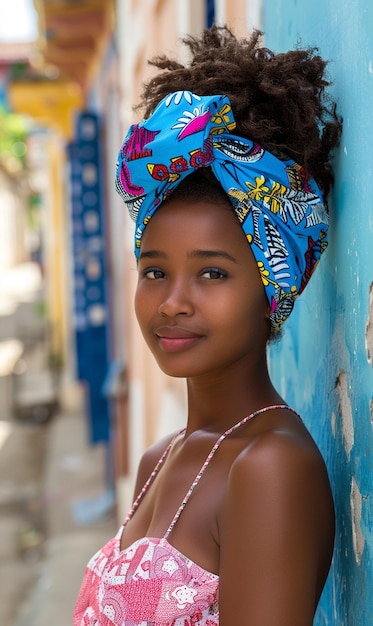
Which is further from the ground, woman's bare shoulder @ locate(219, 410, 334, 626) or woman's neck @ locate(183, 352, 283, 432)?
woman's neck @ locate(183, 352, 283, 432)

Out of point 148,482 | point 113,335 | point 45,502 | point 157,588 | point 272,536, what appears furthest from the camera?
point 113,335

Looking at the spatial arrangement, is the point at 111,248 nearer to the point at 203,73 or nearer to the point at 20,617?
the point at 20,617

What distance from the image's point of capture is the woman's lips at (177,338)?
1385 mm

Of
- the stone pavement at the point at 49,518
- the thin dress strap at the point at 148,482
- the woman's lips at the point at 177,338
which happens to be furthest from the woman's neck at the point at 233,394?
the stone pavement at the point at 49,518

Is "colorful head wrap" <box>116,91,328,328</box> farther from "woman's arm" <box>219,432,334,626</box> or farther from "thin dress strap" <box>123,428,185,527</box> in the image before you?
"thin dress strap" <box>123,428,185,527</box>

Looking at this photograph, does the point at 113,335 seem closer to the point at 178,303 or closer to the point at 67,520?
the point at 67,520

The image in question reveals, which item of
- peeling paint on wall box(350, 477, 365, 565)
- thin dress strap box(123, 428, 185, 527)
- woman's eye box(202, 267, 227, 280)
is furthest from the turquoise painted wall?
thin dress strap box(123, 428, 185, 527)

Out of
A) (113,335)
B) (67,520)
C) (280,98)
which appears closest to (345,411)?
(280,98)

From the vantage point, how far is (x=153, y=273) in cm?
147

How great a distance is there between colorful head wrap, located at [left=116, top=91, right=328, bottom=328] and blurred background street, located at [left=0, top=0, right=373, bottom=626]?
0.26 ft

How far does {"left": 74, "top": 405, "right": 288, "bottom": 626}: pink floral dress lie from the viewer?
1315mm

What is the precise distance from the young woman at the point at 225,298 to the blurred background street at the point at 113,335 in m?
0.08

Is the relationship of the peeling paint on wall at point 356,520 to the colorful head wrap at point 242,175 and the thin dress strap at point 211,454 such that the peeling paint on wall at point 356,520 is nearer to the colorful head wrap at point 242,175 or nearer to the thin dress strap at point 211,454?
the thin dress strap at point 211,454

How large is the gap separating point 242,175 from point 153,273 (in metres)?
0.25
